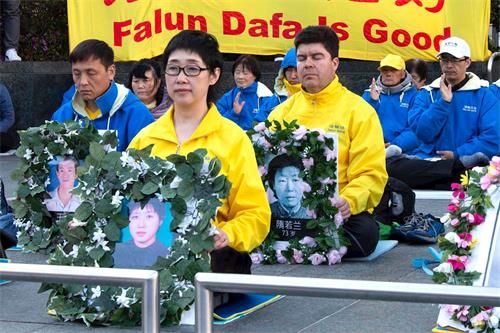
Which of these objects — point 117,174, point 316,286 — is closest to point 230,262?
point 117,174

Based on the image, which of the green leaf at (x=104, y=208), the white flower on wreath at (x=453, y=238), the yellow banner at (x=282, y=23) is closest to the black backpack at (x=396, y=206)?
the white flower on wreath at (x=453, y=238)

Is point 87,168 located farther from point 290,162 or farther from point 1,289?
point 290,162

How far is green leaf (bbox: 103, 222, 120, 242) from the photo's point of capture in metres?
4.82

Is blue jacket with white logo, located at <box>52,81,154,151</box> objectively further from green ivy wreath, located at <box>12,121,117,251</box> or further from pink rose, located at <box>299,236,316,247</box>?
pink rose, located at <box>299,236,316,247</box>

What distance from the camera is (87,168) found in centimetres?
502

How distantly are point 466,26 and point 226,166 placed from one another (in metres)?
7.11

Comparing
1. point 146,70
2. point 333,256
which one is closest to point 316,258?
point 333,256

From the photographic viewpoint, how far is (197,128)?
5113 millimetres

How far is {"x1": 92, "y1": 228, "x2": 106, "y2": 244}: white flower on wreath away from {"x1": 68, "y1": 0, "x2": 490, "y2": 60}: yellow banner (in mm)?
7363

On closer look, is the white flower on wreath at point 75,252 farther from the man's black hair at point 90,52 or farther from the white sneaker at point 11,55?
the white sneaker at point 11,55

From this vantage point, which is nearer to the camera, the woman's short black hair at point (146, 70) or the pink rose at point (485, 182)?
the pink rose at point (485, 182)

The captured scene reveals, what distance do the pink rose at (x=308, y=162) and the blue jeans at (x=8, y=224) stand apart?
219 cm

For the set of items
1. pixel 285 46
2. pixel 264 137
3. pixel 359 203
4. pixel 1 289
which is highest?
pixel 285 46

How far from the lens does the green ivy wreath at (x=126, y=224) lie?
184 inches
